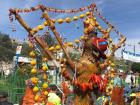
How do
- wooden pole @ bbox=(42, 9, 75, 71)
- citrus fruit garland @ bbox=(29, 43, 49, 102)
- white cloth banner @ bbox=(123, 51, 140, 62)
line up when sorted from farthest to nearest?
white cloth banner @ bbox=(123, 51, 140, 62)
wooden pole @ bbox=(42, 9, 75, 71)
citrus fruit garland @ bbox=(29, 43, 49, 102)

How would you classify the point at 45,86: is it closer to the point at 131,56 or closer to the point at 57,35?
the point at 57,35

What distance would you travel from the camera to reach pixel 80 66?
19.4 feet

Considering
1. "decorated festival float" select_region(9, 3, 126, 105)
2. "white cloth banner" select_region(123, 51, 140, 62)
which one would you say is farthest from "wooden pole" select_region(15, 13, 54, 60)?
"white cloth banner" select_region(123, 51, 140, 62)

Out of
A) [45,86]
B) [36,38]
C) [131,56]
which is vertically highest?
[131,56]

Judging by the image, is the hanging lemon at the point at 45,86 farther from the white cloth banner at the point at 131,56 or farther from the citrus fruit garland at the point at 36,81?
the white cloth banner at the point at 131,56

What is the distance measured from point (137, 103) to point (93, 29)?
20.3 feet

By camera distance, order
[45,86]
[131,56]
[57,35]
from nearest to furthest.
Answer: [45,86] < [57,35] < [131,56]

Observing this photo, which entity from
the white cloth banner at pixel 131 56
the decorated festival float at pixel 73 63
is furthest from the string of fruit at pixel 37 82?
the white cloth banner at pixel 131 56

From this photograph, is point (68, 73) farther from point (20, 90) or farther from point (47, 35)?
point (20, 90)

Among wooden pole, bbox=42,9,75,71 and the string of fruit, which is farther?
wooden pole, bbox=42,9,75,71

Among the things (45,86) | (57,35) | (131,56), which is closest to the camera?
(45,86)

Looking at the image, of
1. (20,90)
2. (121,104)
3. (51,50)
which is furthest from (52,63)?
(20,90)

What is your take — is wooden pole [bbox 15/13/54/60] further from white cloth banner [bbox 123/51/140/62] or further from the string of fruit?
white cloth banner [bbox 123/51/140/62]

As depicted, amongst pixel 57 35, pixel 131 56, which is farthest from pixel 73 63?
pixel 131 56
